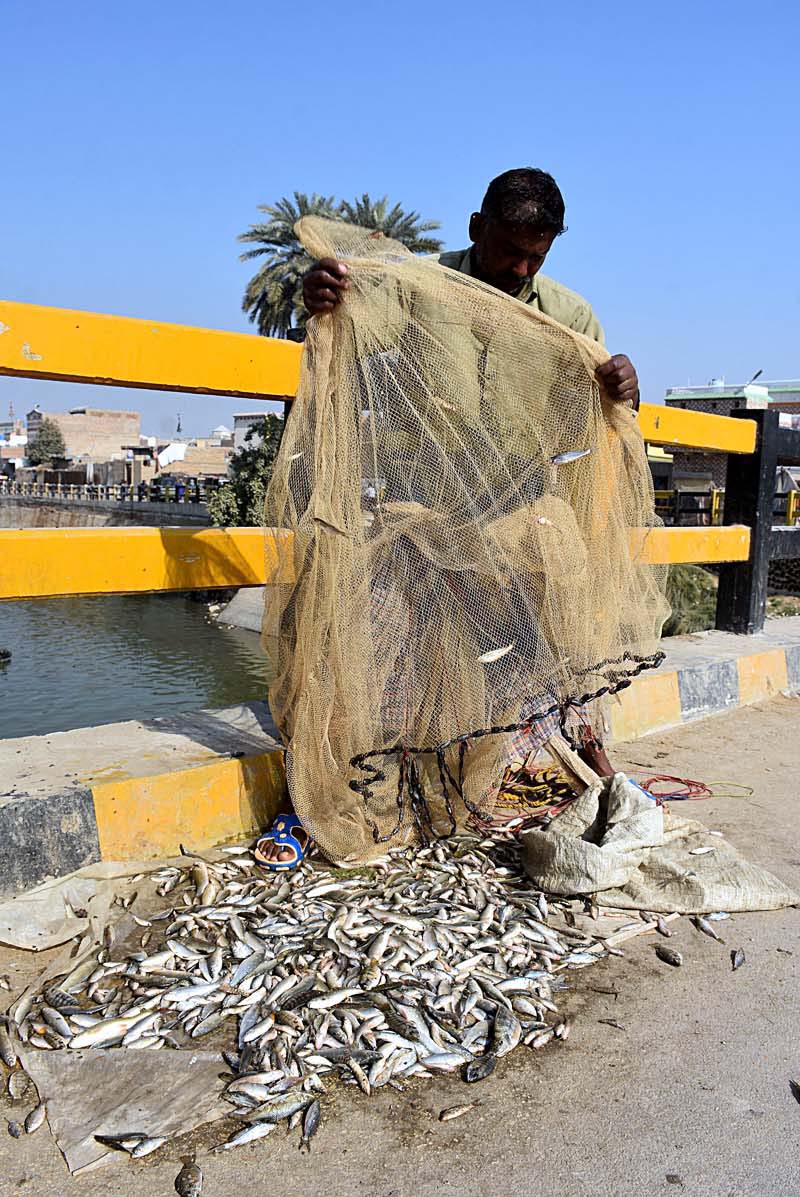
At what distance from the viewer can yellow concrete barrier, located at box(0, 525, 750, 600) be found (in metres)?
3.59

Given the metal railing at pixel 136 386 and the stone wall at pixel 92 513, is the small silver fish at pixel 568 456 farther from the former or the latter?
the stone wall at pixel 92 513

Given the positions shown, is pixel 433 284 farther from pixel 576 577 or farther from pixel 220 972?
pixel 220 972

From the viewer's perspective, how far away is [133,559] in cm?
386

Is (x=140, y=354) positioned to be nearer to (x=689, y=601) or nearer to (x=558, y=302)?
(x=558, y=302)

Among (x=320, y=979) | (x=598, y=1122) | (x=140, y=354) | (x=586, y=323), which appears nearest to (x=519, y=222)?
(x=586, y=323)

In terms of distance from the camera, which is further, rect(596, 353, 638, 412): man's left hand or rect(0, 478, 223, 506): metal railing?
rect(0, 478, 223, 506): metal railing

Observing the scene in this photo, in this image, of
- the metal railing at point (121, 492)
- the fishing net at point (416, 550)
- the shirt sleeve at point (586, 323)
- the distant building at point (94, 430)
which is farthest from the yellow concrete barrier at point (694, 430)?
the distant building at point (94, 430)

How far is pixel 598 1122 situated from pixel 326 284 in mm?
2605

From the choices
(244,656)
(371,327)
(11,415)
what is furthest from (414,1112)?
(11,415)

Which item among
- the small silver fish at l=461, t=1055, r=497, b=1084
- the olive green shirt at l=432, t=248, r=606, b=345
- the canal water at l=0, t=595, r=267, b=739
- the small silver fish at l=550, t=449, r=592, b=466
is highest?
the olive green shirt at l=432, t=248, r=606, b=345

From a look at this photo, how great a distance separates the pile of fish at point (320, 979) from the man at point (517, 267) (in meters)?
0.36

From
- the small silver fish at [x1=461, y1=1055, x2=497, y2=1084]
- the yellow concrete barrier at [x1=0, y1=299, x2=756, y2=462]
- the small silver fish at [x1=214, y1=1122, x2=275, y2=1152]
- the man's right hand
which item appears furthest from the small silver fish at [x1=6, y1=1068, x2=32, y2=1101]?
the man's right hand

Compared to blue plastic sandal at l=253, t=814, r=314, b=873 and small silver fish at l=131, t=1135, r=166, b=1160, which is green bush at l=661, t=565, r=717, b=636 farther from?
small silver fish at l=131, t=1135, r=166, b=1160

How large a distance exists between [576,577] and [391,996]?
1585 millimetres
